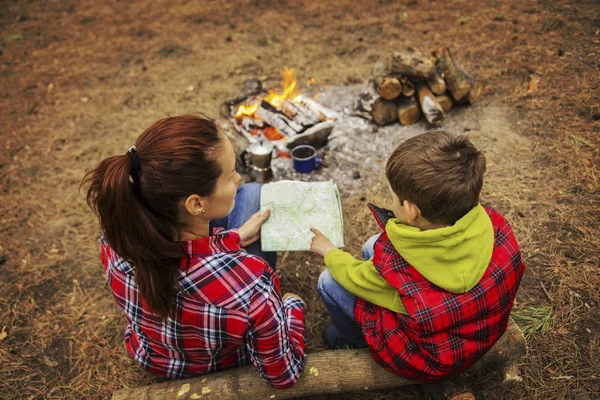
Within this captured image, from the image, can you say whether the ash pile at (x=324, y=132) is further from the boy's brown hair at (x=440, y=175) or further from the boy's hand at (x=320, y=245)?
the boy's brown hair at (x=440, y=175)

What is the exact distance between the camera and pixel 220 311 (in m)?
1.64

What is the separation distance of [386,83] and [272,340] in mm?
3057

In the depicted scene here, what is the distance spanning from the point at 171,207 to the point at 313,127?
262 cm

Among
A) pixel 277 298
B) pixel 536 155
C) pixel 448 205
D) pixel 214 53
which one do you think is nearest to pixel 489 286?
pixel 448 205

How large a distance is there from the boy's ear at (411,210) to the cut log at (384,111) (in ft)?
8.56

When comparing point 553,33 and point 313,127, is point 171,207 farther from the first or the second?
point 553,33

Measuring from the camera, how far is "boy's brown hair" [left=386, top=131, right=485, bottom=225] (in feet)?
5.59

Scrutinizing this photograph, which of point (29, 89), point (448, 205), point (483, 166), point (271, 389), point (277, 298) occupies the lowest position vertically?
point (29, 89)

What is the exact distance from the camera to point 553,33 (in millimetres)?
5117

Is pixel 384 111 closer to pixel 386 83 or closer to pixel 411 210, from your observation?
pixel 386 83

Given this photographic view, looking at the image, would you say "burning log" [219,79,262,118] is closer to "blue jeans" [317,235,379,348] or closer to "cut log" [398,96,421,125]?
"cut log" [398,96,421,125]

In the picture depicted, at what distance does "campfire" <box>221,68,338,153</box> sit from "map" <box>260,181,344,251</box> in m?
1.31

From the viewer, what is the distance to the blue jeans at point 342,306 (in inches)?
88.0

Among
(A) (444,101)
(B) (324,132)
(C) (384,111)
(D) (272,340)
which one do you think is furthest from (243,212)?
(A) (444,101)
